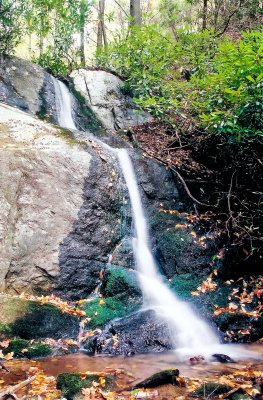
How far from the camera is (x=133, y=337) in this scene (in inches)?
190

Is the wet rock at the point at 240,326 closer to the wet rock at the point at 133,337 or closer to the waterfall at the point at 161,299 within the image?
the waterfall at the point at 161,299

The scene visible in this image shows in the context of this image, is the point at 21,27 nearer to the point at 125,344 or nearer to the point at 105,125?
the point at 105,125

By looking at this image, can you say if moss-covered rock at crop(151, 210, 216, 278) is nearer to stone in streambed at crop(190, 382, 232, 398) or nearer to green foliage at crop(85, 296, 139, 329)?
green foliage at crop(85, 296, 139, 329)

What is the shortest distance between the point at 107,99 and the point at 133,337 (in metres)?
8.79

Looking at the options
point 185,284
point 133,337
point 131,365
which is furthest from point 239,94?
point 131,365

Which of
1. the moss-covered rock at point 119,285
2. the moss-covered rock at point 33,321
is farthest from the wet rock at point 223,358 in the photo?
the moss-covered rock at point 33,321

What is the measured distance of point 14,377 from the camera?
11.8ft

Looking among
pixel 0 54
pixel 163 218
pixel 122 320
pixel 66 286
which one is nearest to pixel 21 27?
pixel 0 54

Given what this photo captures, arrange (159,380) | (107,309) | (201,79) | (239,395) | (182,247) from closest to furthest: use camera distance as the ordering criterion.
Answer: (239,395), (159,380), (107,309), (182,247), (201,79)

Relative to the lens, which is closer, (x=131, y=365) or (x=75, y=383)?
(x=75, y=383)

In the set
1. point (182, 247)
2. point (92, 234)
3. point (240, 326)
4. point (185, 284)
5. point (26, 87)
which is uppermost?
point (26, 87)

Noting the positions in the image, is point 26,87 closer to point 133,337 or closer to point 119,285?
point 119,285

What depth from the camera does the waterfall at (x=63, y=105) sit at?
10.2 meters

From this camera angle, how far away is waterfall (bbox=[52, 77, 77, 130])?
1022 centimetres
